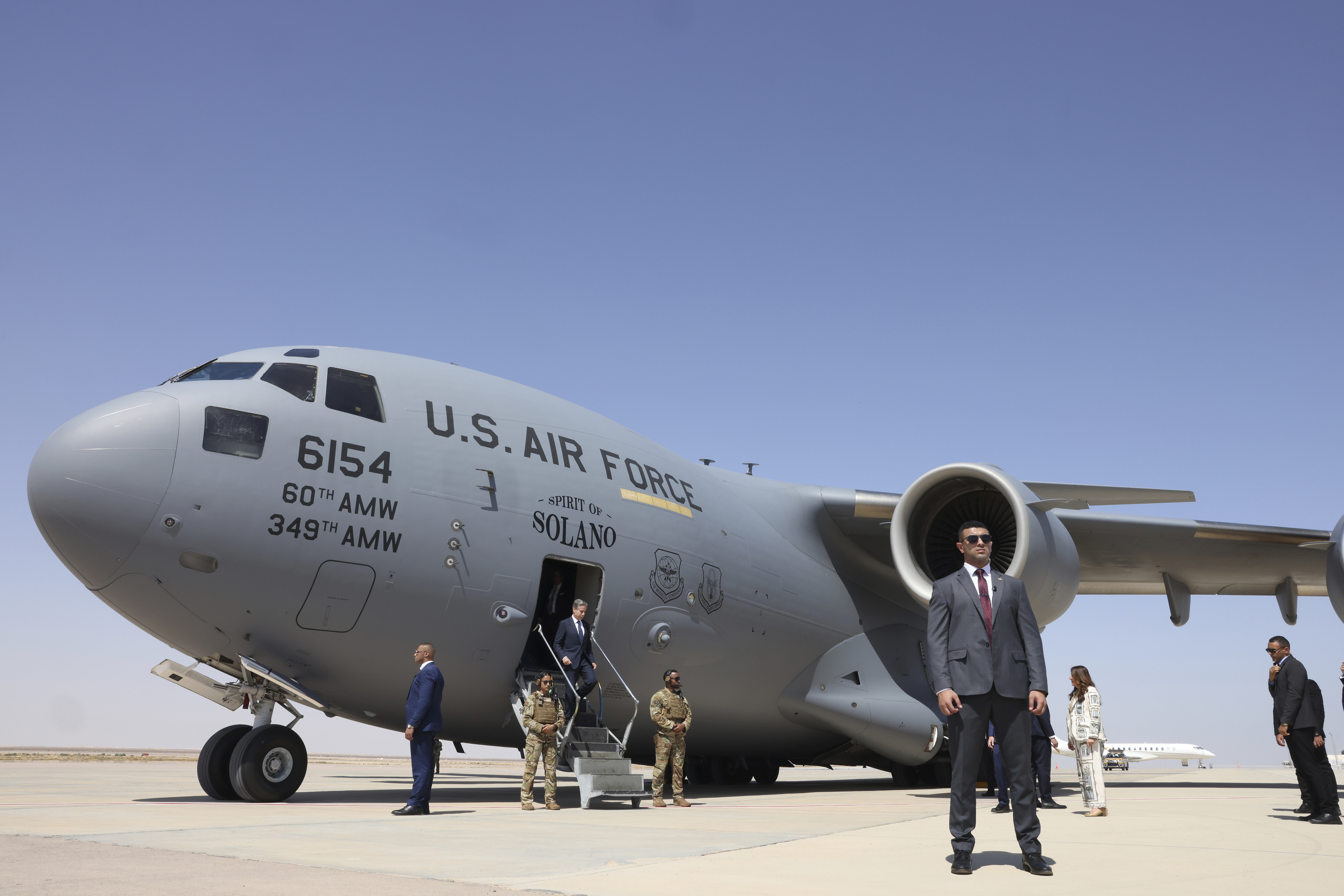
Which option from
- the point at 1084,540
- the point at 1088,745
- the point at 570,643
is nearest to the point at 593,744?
the point at 570,643

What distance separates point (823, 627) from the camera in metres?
11.9

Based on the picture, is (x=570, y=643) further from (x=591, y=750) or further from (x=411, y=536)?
(x=411, y=536)

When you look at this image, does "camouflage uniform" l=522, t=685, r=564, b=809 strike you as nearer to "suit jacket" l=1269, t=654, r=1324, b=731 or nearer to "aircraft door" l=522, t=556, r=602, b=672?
"aircraft door" l=522, t=556, r=602, b=672

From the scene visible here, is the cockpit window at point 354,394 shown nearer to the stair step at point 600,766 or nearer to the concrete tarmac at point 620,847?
the concrete tarmac at point 620,847

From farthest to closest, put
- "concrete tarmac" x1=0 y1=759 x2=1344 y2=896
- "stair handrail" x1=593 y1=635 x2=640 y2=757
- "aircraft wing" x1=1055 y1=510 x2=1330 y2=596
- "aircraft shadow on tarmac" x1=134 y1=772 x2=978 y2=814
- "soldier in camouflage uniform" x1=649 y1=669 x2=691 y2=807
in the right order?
1. "aircraft wing" x1=1055 y1=510 x2=1330 y2=596
2. "stair handrail" x1=593 y1=635 x2=640 y2=757
3. "soldier in camouflage uniform" x1=649 y1=669 x2=691 y2=807
4. "aircraft shadow on tarmac" x1=134 y1=772 x2=978 y2=814
5. "concrete tarmac" x1=0 y1=759 x2=1344 y2=896

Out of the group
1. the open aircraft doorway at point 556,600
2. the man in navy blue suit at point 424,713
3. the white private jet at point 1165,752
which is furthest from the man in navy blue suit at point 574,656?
the white private jet at point 1165,752

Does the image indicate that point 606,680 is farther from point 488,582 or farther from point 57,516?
point 57,516

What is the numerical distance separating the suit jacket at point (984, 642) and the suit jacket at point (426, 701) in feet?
13.4

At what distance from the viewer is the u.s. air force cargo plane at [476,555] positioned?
741 centimetres

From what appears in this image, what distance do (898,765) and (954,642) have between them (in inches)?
368

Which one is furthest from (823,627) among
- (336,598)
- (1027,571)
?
(336,598)

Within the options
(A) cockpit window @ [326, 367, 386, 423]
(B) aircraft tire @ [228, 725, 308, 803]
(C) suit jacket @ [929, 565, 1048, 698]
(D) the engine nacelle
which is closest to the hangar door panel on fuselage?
(B) aircraft tire @ [228, 725, 308, 803]

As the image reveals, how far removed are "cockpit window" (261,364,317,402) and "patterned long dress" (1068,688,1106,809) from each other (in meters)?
6.87

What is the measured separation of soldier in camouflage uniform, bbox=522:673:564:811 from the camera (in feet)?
26.5
